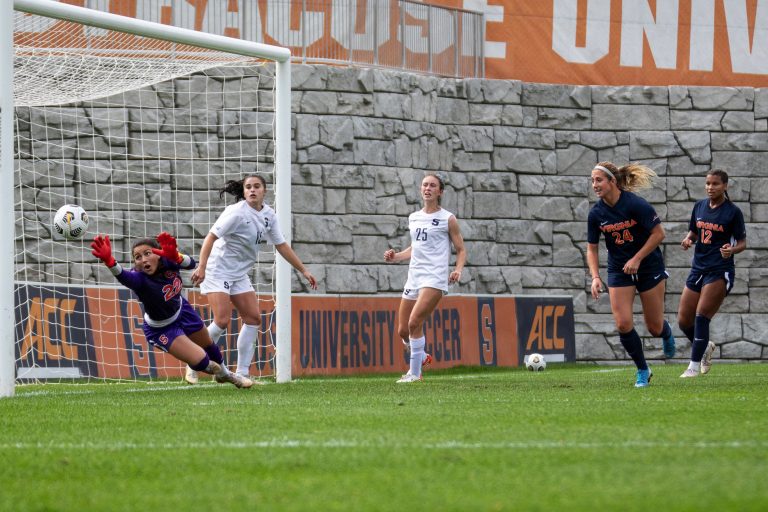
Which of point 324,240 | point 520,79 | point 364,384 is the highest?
point 520,79

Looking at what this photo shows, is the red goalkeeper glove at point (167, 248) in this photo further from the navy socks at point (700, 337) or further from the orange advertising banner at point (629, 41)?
the orange advertising banner at point (629, 41)

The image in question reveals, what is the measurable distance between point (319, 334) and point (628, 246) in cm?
565

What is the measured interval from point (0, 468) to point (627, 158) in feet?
51.3

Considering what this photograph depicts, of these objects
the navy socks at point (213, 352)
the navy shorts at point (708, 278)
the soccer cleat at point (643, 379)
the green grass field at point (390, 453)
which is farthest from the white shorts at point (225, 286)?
the navy shorts at point (708, 278)

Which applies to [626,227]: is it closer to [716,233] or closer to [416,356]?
[716,233]

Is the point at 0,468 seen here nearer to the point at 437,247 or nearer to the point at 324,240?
the point at 437,247

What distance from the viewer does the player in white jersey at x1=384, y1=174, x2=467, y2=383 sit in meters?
12.3

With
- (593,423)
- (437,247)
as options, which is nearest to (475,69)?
(437,247)

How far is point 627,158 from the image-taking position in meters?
19.7

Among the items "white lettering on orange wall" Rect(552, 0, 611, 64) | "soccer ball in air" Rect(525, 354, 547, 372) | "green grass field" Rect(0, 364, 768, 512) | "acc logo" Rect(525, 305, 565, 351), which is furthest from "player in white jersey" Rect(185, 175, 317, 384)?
"white lettering on orange wall" Rect(552, 0, 611, 64)

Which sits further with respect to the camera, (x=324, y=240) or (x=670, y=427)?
(x=324, y=240)

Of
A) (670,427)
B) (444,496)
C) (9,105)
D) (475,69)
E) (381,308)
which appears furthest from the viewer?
(475,69)

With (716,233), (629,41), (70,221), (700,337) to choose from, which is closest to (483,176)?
(629,41)

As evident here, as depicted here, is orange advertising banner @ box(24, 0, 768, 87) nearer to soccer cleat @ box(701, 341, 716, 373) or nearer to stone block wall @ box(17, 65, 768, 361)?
stone block wall @ box(17, 65, 768, 361)
